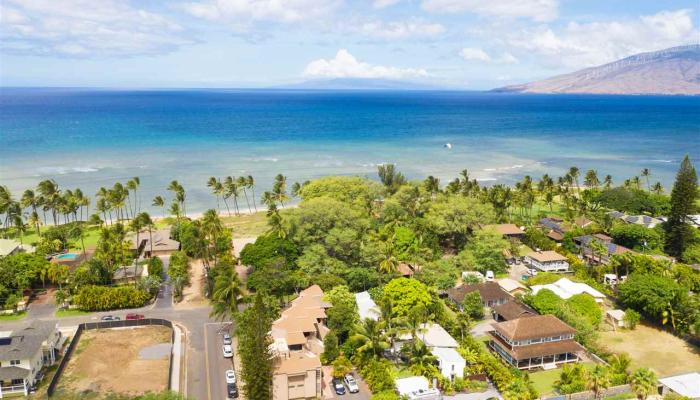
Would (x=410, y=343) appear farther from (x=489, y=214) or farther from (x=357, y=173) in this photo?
(x=357, y=173)

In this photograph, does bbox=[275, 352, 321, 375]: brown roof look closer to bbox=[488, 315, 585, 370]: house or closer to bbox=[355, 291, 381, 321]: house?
bbox=[355, 291, 381, 321]: house

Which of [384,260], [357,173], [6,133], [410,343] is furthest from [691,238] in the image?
[6,133]

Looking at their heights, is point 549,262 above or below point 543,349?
above

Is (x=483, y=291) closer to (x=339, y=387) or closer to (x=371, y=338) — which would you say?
(x=371, y=338)

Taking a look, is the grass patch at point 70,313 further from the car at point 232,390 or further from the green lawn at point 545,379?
the green lawn at point 545,379

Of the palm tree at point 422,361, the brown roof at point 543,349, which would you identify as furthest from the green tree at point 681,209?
the palm tree at point 422,361

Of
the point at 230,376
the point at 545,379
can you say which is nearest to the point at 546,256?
the point at 545,379

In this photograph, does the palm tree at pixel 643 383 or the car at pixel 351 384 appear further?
the car at pixel 351 384
